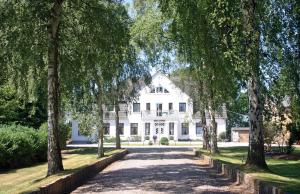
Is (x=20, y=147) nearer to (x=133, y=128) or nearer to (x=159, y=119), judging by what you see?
(x=159, y=119)

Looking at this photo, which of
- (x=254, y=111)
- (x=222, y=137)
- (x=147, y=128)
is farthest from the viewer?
(x=147, y=128)

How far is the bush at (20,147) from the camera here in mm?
27444

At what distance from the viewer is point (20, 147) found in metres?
28.9

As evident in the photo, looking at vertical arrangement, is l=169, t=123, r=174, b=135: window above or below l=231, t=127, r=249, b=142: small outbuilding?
above

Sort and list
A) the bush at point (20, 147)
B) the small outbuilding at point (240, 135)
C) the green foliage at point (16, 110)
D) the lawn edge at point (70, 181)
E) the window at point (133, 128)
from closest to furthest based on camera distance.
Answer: the lawn edge at point (70, 181), the bush at point (20, 147), the green foliage at point (16, 110), the window at point (133, 128), the small outbuilding at point (240, 135)

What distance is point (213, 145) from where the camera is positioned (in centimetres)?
3578

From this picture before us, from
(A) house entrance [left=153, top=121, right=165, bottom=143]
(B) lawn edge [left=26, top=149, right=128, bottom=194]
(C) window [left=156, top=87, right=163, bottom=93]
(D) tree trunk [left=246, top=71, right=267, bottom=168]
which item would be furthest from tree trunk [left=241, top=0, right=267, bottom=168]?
(C) window [left=156, top=87, right=163, bottom=93]

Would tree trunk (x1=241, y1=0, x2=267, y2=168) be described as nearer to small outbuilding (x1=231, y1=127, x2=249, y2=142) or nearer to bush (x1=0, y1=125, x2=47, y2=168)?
bush (x1=0, y1=125, x2=47, y2=168)

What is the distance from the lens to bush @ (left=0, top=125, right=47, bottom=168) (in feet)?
90.0

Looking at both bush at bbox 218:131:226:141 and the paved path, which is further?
bush at bbox 218:131:226:141

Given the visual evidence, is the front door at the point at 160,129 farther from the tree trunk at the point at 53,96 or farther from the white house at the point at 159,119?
the tree trunk at the point at 53,96

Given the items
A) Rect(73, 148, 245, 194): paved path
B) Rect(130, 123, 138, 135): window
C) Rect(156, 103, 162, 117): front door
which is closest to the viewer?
Rect(73, 148, 245, 194): paved path

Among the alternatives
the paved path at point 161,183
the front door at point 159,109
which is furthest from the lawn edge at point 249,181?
the front door at point 159,109

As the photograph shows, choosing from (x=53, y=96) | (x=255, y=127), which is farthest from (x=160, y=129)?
(x=255, y=127)
